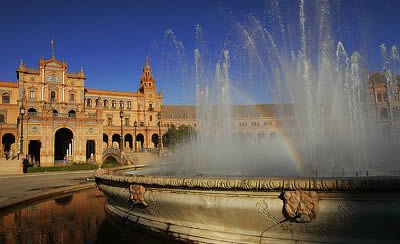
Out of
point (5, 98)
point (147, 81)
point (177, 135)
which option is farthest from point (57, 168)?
point (147, 81)

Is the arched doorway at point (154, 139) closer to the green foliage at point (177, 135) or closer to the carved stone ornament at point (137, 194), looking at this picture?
the green foliage at point (177, 135)

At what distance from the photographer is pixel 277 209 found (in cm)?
493

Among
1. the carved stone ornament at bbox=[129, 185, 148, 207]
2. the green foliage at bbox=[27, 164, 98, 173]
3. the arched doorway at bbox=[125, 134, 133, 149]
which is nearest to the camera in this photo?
the carved stone ornament at bbox=[129, 185, 148, 207]

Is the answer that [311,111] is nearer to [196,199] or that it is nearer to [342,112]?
[342,112]

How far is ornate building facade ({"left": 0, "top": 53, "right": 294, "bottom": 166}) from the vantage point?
42.2 m

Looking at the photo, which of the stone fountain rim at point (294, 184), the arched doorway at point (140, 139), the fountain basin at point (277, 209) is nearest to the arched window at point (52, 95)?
the arched doorway at point (140, 139)

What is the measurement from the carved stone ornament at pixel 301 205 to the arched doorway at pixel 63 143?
4808cm

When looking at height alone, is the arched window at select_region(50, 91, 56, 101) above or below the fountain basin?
above

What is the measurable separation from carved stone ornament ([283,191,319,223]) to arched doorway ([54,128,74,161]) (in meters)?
48.1

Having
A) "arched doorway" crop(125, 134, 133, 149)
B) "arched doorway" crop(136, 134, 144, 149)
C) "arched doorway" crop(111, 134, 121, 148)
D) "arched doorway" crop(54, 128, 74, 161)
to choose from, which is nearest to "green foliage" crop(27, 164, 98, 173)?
"arched doorway" crop(54, 128, 74, 161)

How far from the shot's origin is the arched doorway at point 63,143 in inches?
1896

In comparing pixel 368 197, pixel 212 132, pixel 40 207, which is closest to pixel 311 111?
pixel 212 132

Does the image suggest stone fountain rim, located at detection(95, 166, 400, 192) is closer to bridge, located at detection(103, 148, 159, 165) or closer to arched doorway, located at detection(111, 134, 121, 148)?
bridge, located at detection(103, 148, 159, 165)

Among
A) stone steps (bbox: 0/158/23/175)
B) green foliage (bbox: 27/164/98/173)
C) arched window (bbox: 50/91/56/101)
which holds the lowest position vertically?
green foliage (bbox: 27/164/98/173)
